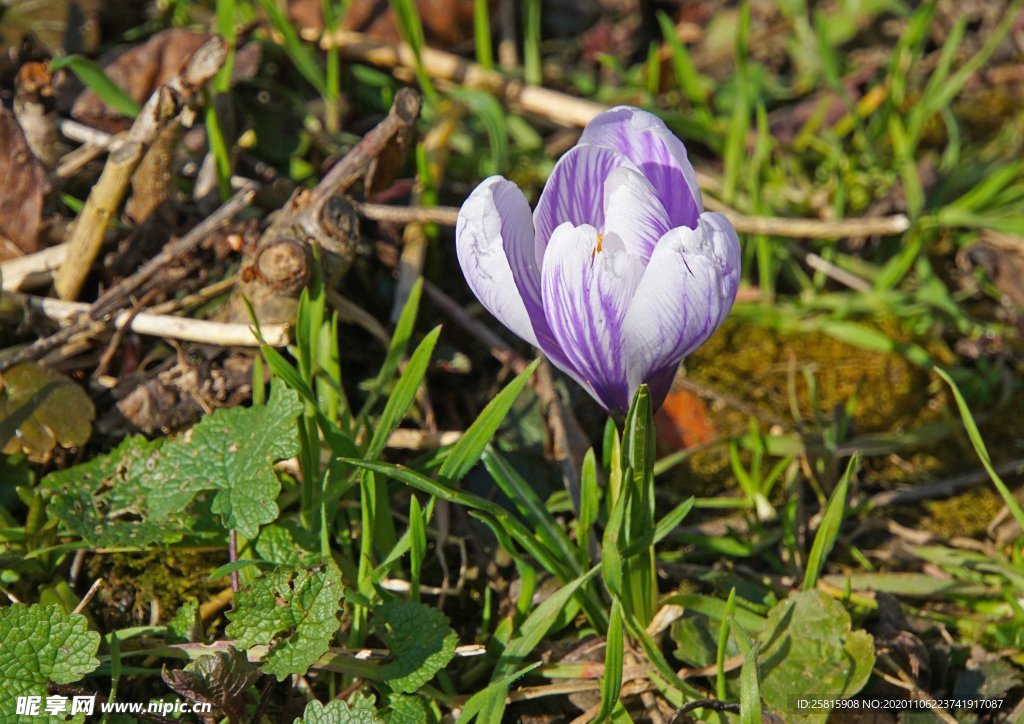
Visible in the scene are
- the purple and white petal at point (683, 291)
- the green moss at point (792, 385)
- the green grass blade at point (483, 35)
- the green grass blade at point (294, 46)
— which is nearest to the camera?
the purple and white petal at point (683, 291)

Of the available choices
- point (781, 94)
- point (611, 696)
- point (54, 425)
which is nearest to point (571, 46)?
point (781, 94)

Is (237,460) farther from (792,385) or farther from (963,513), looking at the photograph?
(963,513)

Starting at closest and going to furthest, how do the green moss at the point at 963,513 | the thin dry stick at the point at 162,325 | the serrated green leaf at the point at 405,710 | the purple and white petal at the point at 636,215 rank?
the purple and white petal at the point at 636,215 < the serrated green leaf at the point at 405,710 < the thin dry stick at the point at 162,325 < the green moss at the point at 963,513

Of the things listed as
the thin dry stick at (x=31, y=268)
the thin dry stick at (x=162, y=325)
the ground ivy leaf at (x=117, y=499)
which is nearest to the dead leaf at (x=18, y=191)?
the thin dry stick at (x=31, y=268)

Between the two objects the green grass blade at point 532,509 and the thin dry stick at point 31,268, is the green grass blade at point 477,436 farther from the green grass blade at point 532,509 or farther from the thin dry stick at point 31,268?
the thin dry stick at point 31,268

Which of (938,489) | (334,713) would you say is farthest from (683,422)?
(334,713)
